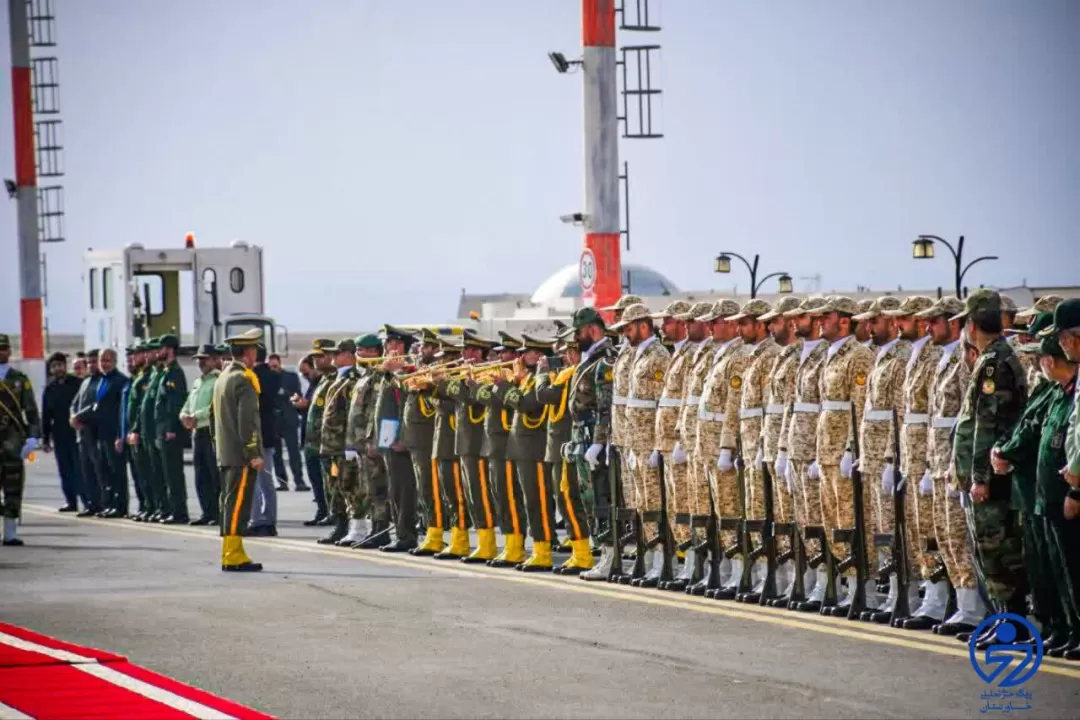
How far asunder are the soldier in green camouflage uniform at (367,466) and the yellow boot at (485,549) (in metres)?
1.73

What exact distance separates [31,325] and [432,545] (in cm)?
3822

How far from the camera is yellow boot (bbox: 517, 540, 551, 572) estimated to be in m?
16.0

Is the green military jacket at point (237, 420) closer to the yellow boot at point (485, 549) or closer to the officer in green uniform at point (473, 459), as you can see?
the officer in green uniform at point (473, 459)

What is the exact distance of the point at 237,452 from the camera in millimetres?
16547

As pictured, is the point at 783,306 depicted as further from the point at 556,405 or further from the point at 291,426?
the point at 291,426

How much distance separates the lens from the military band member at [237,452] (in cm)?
1642

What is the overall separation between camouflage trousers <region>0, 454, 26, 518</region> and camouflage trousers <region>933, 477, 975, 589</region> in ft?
34.5

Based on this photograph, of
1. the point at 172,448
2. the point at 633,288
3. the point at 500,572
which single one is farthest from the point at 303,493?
the point at 633,288

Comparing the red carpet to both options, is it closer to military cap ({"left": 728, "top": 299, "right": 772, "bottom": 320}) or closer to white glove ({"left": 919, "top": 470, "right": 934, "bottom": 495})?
white glove ({"left": 919, "top": 470, "right": 934, "bottom": 495})

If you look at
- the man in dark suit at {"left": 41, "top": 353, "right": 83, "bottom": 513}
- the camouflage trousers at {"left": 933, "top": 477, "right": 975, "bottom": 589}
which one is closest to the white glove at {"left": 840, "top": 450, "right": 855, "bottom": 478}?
the camouflage trousers at {"left": 933, "top": 477, "right": 975, "bottom": 589}

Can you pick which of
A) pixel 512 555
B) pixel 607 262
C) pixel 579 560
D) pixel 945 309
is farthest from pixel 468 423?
pixel 607 262

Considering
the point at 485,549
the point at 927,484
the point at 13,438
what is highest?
the point at 927,484

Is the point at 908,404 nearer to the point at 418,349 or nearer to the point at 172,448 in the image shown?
the point at 418,349

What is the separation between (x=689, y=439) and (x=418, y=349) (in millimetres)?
5757
